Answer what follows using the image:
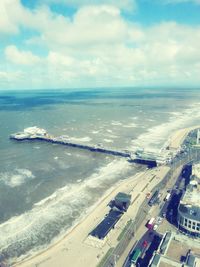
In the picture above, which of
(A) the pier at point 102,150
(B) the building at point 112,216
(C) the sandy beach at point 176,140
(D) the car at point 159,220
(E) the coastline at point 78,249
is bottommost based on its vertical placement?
(E) the coastline at point 78,249

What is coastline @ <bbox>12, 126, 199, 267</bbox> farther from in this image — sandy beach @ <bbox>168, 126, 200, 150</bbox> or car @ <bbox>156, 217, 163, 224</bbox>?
sandy beach @ <bbox>168, 126, 200, 150</bbox>

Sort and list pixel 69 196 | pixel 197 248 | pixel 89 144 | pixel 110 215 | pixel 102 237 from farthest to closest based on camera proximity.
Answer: pixel 89 144 < pixel 69 196 < pixel 110 215 < pixel 102 237 < pixel 197 248

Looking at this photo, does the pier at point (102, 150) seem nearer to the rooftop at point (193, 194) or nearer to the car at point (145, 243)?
the rooftop at point (193, 194)

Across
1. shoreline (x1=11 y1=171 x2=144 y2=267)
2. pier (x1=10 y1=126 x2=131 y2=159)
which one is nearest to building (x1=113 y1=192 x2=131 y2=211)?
shoreline (x1=11 y1=171 x2=144 y2=267)

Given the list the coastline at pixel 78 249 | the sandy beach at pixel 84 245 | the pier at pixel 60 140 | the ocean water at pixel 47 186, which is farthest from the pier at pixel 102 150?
the coastline at pixel 78 249

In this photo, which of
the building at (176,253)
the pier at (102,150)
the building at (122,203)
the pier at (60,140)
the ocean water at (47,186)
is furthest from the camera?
the pier at (60,140)

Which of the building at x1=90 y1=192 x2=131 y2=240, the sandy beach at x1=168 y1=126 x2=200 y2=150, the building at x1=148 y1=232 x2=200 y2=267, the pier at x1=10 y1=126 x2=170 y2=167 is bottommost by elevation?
the building at x1=90 y1=192 x2=131 y2=240

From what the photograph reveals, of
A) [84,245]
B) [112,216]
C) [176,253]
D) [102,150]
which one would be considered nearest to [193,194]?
[112,216]

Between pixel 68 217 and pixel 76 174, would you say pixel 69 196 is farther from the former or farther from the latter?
pixel 76 174

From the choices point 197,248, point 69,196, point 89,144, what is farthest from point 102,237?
point 89,144

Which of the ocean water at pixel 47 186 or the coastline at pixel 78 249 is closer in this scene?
the coastline at pixel 78 249

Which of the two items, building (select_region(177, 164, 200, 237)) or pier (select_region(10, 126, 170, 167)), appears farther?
pier (select_region(10, 126, 170, 167))
